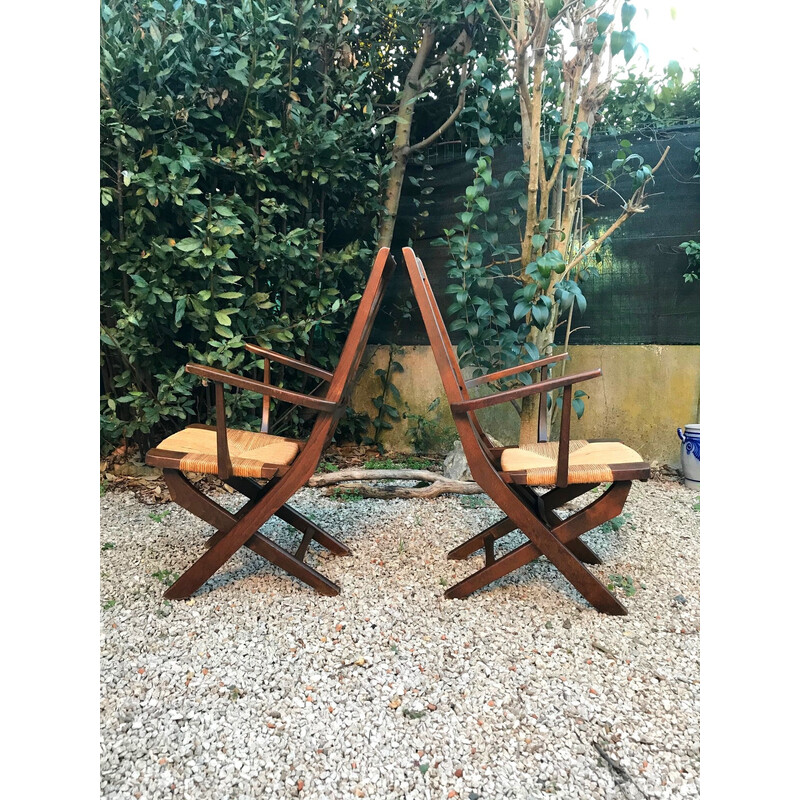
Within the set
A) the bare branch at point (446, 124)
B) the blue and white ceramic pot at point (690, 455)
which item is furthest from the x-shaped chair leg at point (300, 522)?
the bare branch at point (446, 124)

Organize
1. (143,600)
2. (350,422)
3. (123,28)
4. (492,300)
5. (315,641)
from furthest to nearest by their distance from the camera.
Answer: (350,422) < (492,300) < (123,28) < (143,600) < (315,641)

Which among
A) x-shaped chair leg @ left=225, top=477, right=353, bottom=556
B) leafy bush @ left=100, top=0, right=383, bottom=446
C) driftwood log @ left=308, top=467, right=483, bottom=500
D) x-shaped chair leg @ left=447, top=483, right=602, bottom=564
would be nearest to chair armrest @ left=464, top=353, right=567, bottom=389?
x-shaped chair leg @ left=447, top=483, right=602, bottom=564

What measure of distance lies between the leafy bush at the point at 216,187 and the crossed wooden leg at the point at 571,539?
1849mm

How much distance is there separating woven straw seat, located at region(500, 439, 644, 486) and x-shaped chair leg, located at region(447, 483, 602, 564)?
105 millimetres

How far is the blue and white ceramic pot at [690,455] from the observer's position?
10.8 ft

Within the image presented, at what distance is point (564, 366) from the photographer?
362cm

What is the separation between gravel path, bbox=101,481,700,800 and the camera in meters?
1.24

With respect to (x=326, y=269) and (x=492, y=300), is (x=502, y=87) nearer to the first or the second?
(x=492, y=300)

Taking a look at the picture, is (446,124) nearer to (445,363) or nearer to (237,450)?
(445,363)

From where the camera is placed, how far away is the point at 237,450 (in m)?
2.02
